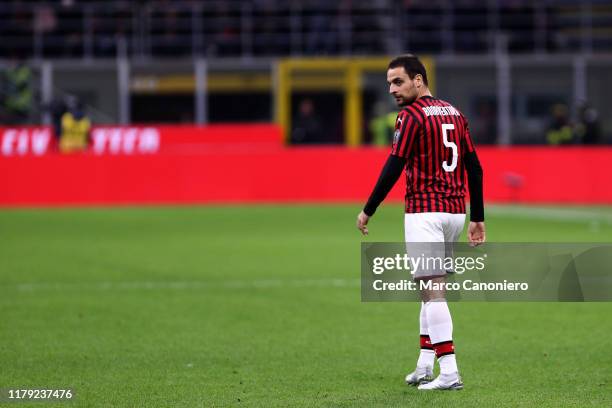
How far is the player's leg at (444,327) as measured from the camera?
7.61m

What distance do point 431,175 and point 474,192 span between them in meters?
0.33

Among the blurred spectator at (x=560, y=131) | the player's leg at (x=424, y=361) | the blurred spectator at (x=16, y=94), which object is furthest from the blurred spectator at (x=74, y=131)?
the player's leg at (x=424, y=361)

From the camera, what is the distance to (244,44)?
1601 inches

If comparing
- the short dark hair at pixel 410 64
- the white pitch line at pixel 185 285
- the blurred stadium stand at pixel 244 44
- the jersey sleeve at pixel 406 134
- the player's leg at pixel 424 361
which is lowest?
the white pitch line at pixel 185 285

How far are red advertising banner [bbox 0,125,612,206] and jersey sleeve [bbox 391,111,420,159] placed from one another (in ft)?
63.6

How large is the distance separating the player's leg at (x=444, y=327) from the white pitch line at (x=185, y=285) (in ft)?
21.1

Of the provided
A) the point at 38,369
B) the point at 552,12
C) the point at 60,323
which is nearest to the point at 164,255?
the point at 60,323

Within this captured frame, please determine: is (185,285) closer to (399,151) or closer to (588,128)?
(399,151)

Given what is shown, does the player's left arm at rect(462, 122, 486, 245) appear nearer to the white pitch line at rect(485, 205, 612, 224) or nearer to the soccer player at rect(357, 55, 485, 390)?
the soccer player at rect(357, 55, 485, 390)

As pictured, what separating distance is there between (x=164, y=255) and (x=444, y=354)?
10480 mm

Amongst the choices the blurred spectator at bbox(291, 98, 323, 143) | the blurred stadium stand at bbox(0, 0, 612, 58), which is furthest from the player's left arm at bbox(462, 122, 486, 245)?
the blurred stadium stand at bbox(0, 0, 612, 58)

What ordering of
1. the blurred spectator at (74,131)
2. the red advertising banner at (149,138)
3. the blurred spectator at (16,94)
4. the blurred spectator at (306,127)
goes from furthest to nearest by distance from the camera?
the blurred spectator at (16,94)
the blurred spectator at (306,127)
the red advertising banner at (149,138)
the blurred spectator at (74,131)

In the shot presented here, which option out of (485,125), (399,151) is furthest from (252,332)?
(485,125)

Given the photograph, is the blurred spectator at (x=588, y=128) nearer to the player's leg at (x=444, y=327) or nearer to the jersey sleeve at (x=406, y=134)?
the player's leg at (x=444, y=327)
